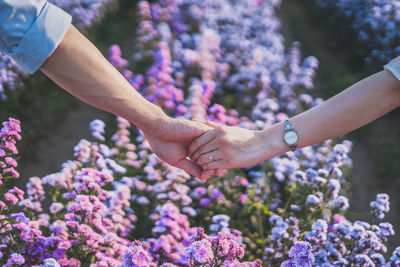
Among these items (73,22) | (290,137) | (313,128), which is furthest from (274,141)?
(73,22)

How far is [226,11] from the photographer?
19.7ft

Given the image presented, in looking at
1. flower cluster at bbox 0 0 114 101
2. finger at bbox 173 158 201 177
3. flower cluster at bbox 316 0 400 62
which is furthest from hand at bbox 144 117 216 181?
flower cluster at bbox 316 0 400 62

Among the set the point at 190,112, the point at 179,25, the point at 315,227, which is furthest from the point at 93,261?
the point at 179,25

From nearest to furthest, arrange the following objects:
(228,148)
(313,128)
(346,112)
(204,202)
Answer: (346,112)
(313,128)
(228,148)
(204,202)

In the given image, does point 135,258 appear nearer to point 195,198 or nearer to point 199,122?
point 199,122

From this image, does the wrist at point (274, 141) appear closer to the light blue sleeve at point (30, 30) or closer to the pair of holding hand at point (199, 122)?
the pair of holding hand at point (199, 122)

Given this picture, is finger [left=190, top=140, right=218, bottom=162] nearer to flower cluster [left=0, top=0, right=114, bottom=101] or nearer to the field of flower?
the field of flower

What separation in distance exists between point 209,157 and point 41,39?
1.34 metres

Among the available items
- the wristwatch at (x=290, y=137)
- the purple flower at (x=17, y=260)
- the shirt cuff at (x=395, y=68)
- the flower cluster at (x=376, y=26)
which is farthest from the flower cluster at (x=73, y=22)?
the flower cluster at (x=376, y=26)

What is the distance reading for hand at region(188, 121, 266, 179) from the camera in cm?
256

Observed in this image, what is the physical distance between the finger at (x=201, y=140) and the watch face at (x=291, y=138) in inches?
18.7

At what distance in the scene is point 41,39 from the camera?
5.48ft

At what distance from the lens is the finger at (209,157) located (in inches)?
104

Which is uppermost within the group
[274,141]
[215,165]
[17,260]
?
[274,141]
